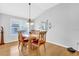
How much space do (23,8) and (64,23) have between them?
2.46 feet

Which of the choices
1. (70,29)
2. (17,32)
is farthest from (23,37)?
(70,29)

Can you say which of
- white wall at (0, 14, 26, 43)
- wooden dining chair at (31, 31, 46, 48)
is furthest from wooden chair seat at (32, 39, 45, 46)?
white wall at (0, 14, 26, 43)

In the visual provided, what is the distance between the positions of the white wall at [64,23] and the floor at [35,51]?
0.36 ft

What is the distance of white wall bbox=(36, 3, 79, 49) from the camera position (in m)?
1.65

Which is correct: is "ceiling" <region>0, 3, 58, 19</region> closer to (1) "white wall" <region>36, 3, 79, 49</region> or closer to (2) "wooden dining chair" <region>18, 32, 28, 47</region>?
(1) "white wall" <region>36, 3, 79, 49</region>

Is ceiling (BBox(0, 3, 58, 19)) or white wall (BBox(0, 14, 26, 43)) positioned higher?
ceiling (BBox(0, 3, 58, 19))

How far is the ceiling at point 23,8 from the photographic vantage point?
1652 mm

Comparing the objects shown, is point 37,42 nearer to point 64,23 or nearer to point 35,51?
point 35,51

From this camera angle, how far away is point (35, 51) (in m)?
1.70

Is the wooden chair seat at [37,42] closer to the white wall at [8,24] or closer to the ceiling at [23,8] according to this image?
the white wall at [8,24]

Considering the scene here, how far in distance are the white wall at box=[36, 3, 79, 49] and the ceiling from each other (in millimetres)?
76

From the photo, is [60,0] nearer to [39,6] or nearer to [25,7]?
[39,6]

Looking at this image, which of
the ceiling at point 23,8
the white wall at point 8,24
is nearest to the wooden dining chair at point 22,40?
the white wall at point 8,24

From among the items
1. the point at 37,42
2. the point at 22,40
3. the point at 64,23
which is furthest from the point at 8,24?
the point at 64,23
